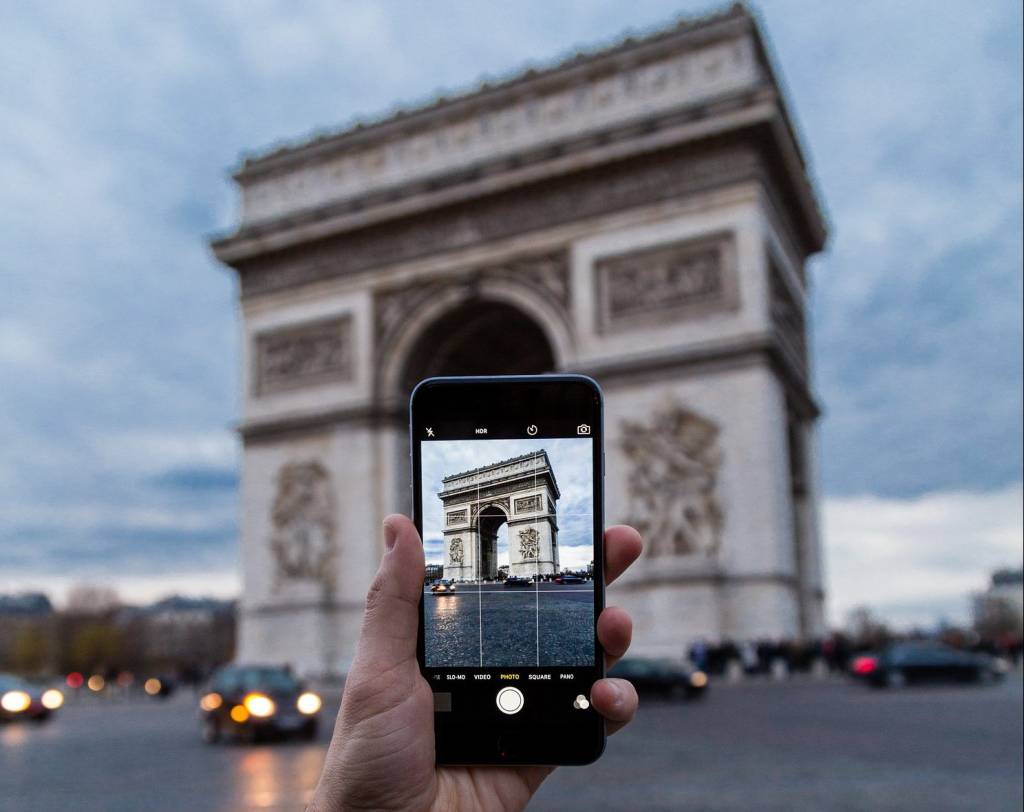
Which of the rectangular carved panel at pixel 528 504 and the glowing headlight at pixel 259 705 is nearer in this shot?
the rectangular carved panel at pixel 528 504

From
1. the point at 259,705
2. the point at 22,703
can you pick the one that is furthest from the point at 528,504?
the point at 22,703

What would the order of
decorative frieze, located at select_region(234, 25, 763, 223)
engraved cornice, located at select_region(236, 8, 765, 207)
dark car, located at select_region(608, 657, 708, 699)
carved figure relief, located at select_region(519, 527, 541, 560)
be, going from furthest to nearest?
decorative frieze, located at select_region(234, 25, 763, 223) < engraved cornice, located at select_region(236, 8, 765, 207) < dark car, located at select_region(608, 657, 708, 699) < carved figure relief, located at select_region(519, 527, 541, 560)

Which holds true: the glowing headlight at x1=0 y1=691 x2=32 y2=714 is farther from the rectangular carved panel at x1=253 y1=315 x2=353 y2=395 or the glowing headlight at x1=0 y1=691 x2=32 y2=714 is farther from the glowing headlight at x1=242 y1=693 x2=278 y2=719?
the glowing headlight at x1=242 y1=693 x2=278 y2=719

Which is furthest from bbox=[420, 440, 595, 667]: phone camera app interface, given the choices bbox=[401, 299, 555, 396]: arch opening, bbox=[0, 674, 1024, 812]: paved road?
bbox=[401, 299, 555, 396]: arch opening

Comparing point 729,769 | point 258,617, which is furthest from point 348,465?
point 729,769

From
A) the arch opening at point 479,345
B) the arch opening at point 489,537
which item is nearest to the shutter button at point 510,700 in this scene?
the arch opening at point 489,537

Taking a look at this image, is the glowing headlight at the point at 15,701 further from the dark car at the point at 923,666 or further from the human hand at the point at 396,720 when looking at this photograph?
the human hand at the point at 396,720

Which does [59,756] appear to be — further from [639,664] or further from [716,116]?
[716,116]
